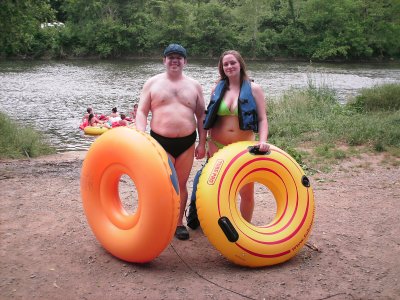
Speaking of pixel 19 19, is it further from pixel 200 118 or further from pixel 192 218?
pixel 192 218

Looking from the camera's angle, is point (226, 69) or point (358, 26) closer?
point (226, 69)

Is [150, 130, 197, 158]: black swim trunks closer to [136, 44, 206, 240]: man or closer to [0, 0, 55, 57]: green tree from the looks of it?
[136, 44, 206, 240]: man

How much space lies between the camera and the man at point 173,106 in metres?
3.77

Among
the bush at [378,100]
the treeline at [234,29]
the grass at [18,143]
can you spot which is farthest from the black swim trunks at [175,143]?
the treeline at [234,29]

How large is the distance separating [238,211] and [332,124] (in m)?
6.30

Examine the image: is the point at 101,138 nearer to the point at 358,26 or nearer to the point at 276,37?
the point at 276,37

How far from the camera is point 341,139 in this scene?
27.9ft

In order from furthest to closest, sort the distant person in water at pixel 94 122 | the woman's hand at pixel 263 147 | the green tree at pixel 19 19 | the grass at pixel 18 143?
the distant person in water at pixel 94 122
the green tree at pixel 19 19
the grass at pixel 18 143
the woman's hand at pixel 263 147

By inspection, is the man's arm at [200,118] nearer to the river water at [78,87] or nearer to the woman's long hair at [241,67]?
the woman's long hair at [241,67]

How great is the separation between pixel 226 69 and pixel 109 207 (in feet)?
5.28

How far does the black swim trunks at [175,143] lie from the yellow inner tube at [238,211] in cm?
34

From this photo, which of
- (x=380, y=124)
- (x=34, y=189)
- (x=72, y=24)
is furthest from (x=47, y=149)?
(x=72, y=24)

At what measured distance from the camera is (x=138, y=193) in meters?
3.34

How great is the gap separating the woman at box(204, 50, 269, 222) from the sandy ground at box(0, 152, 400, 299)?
33.7 inches
